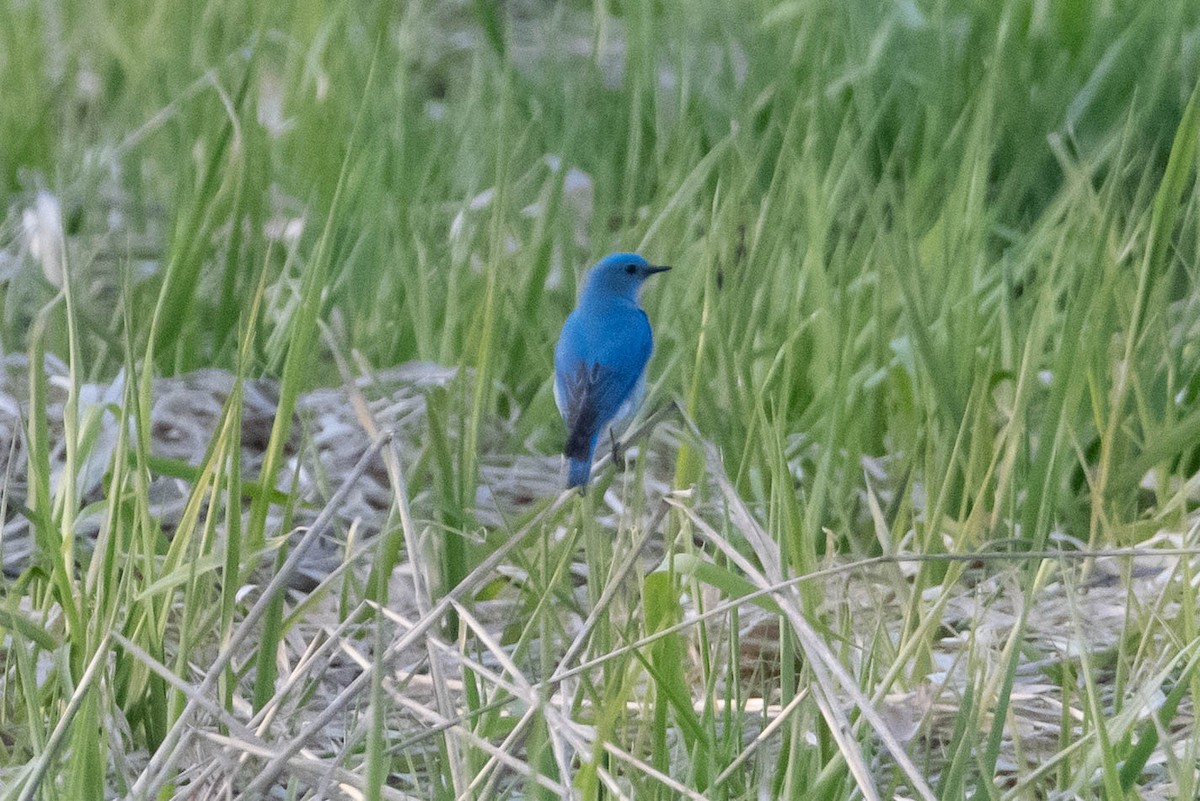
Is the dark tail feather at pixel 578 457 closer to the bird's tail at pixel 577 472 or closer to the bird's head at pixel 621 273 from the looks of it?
the bird's tail at pixel 577 472

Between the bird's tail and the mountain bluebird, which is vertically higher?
the mountain bluebird

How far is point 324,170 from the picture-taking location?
3.68 metres

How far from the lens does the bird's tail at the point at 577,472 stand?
7.01ft

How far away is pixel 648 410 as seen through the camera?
2646mm

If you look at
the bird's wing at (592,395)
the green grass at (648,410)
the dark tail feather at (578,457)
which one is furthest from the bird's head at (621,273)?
the dark tail feather at (578,457)

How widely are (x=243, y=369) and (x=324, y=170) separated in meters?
1.89

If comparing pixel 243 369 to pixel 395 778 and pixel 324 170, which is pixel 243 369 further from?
pixel 324 170

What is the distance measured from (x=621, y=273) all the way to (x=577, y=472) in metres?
0.78

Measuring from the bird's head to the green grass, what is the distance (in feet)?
0.39

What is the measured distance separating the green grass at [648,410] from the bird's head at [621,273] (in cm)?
12

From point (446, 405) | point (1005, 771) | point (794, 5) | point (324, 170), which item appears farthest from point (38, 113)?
point (1005, 771)

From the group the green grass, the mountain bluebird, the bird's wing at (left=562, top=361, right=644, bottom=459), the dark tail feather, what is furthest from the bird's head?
the dark tail feather

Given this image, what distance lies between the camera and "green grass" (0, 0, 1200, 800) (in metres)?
1.77

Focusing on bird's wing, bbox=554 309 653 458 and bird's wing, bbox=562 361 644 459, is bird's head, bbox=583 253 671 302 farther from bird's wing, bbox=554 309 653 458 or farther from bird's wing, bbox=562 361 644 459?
bird's wing, bbox=562 361 644 459
